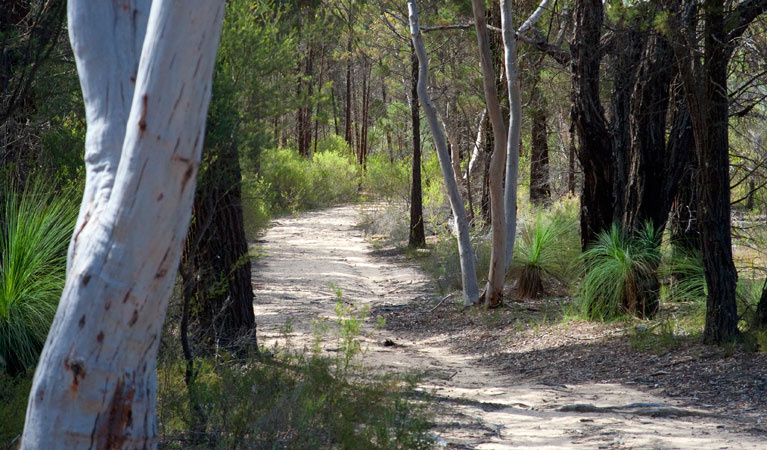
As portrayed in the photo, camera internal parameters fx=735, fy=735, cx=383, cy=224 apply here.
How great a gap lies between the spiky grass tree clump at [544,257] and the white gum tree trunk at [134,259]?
9.11 metres

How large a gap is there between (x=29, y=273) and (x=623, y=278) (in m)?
6.24

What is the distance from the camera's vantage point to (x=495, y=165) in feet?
32.3

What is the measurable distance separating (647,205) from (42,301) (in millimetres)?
6735

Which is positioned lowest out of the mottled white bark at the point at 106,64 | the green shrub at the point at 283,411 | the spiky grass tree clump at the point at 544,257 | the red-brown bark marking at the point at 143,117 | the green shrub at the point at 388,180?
the green shrub at the point at 283,411

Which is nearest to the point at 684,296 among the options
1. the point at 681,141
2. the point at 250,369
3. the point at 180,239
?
the point at 681,141

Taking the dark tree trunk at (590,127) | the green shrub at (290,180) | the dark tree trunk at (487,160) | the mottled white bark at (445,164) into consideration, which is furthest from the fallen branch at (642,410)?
the green shrub at (290,180)

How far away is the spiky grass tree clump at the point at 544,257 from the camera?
36.3 feet

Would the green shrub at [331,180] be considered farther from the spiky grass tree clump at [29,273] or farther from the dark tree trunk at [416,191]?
the spiky grass tree clump at [29,273]

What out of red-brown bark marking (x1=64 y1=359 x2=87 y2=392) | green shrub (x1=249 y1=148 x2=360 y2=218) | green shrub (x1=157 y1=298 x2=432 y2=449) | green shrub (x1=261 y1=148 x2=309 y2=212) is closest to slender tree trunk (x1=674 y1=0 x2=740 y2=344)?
green shrub (x1=157 y1=298 x2=432 y2=449)

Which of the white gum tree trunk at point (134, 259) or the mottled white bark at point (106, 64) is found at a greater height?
the mottled white bark at point (106, 64)

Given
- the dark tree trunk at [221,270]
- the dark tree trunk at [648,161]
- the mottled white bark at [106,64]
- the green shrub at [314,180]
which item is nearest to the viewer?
the mottled white bark at [106,64]

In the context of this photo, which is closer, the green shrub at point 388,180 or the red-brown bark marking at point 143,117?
the red-brown bark marking at point 143,117

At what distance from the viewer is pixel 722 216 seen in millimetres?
6668

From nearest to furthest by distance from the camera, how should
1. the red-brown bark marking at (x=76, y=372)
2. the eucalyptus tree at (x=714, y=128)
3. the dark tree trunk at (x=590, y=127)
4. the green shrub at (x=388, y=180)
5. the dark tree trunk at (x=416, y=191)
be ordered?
the red-brown bark marking at (x=76, y=372) → the eucalyptus tree at (x=714, y=128) → the dark tree trunk at (x=590, y=127) → the dark tree trunk at (x=416, y=191) → the green shrub at (x=388, y=180)
